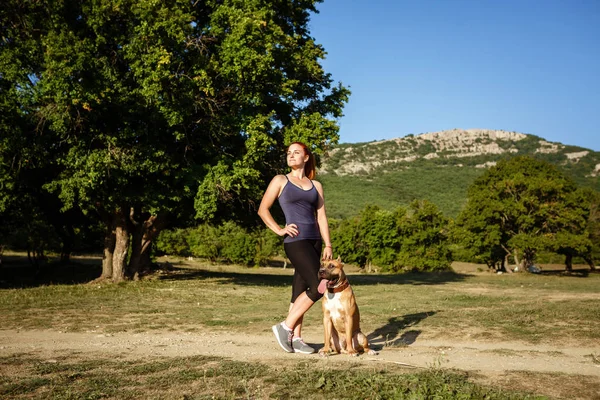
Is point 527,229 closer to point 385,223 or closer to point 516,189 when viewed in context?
point 516,189

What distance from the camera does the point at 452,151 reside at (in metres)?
169

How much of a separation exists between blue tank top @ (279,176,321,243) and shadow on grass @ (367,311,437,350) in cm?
225

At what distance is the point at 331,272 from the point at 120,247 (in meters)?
17.4

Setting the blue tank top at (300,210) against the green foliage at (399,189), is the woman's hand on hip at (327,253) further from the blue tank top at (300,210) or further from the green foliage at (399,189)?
the green foliage at (399,189)

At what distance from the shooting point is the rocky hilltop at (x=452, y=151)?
141000mm

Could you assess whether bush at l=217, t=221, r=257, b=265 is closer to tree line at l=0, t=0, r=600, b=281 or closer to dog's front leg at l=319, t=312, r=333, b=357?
tree line at l=0, t=0, r=600, b=281

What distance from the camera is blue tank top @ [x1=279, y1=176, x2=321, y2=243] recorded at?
21.8 ft

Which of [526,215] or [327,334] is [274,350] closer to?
[327,334]

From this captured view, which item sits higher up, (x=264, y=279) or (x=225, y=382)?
(x=225, y=382)

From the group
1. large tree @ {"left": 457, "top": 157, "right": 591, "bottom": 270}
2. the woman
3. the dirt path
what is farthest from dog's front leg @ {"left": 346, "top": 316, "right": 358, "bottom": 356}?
large tree @ {"left": 457, "top": 157, "right": 591, "bottom": 270}

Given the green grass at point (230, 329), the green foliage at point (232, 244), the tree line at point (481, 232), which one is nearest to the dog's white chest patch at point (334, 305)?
the green grass at point (230, 329)

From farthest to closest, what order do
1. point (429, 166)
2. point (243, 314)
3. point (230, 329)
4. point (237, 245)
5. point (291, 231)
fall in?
point (429, 166), point (237, 245), point (243, 314), point (230, 329), point (291, 231)

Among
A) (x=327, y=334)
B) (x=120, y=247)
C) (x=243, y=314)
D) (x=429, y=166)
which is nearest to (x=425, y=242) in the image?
(x=120, y=247)

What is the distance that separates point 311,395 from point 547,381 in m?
2.68
